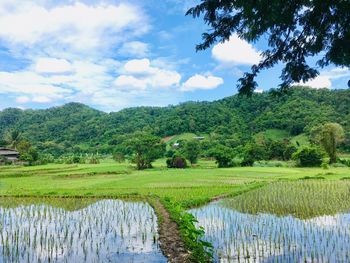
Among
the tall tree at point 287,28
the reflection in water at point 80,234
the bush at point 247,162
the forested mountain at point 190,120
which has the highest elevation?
the forested mountain at point 190,120

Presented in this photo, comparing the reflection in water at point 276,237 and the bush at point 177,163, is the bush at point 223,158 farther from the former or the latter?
the reflection in water at point 276,237

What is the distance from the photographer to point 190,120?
93.5 meters

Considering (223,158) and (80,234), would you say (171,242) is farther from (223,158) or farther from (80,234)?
(223,158)

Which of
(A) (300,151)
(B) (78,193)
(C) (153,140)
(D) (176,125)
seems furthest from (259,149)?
(D) (176,125)

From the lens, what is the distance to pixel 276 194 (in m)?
19.5

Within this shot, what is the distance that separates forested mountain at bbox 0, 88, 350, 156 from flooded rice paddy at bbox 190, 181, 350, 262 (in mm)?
53160

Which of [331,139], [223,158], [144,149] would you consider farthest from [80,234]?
[331,139]

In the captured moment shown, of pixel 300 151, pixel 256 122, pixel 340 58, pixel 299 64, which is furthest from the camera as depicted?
pixel 256 122

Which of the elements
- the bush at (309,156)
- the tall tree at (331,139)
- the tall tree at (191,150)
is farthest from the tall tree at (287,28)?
the tall tree at (331,139)

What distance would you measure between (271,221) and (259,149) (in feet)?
127

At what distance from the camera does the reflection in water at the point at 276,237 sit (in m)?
8.05

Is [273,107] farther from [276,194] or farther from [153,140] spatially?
[276,194]

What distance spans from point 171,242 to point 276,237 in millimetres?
3267

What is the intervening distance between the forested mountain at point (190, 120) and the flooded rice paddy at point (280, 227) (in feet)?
174
